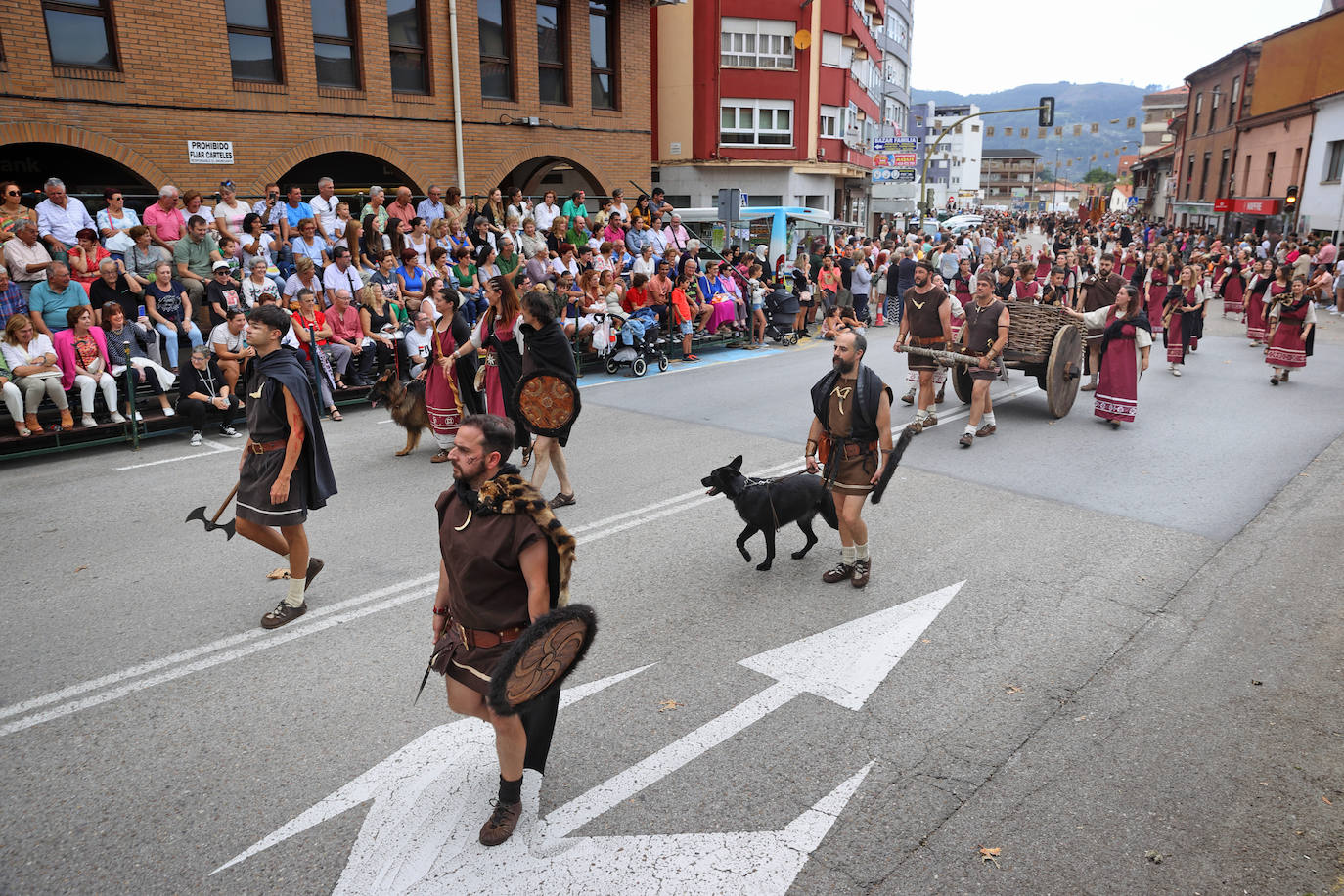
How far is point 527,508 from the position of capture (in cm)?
356

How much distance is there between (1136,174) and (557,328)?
102 m

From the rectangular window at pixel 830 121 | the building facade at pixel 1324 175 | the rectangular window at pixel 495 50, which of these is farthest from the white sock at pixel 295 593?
the building facade at pixel 1324 175

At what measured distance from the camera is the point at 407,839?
382 centimetres

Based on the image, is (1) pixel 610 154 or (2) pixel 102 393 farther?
(1) pixel 610 154

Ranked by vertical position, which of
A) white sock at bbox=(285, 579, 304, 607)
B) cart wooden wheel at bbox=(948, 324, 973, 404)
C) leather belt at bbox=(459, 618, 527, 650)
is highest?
leather belt at bbox=(459, 618, 527, 650)

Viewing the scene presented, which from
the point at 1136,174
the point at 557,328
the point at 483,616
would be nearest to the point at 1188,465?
the point at 557,328

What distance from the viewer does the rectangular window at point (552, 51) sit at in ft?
68.4

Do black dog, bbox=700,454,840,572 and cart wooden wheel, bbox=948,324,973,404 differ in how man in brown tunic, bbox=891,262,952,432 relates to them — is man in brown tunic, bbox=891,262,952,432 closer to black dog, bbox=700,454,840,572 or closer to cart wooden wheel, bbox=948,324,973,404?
cart wooden wheel, bbox=948,324,973,404

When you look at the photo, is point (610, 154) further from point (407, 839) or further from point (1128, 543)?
point (407, 839)

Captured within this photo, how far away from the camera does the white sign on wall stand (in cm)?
1513

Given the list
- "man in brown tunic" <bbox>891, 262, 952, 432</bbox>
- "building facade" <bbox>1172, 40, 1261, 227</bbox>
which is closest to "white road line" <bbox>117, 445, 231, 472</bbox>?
"man in brown tunic" <bbox>891, 262, 952, 432</bbox>

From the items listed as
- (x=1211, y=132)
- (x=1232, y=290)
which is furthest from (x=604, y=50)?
(x=1211, y=132)

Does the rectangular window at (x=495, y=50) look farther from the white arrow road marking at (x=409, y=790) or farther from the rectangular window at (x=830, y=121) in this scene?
the rectangular window at (x=830, y=121)

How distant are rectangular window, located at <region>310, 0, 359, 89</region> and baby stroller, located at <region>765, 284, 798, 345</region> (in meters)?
Answer: 9.28
